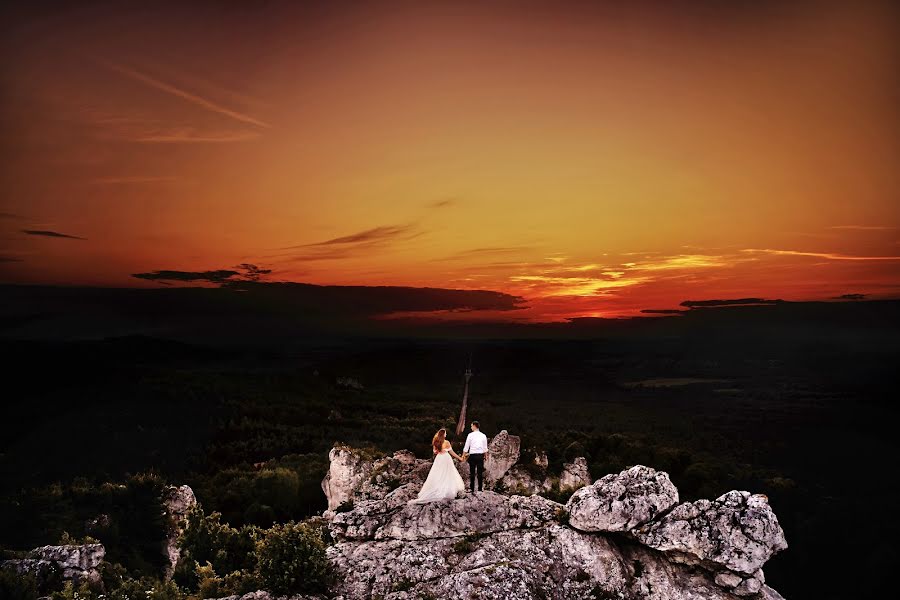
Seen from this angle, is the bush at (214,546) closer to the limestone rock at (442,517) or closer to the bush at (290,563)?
the limestone rock at (442,517)

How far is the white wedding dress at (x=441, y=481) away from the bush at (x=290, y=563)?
5313mm

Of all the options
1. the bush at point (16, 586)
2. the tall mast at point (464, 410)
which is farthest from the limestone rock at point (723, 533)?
the tall mast at point (464, 410)

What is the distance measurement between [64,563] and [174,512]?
24044 millimetres

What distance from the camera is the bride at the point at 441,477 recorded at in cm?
2262

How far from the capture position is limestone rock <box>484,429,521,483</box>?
193 feet

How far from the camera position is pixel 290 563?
18.6 meters

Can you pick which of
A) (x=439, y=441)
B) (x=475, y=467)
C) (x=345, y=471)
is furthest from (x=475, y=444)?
(x=345, y=471)

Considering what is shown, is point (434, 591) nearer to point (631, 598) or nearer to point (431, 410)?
point (631, 598)

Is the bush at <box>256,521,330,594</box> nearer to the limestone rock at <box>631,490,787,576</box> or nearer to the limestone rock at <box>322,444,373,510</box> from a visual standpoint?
the limestone rock at <box>631,490,787,576</box>

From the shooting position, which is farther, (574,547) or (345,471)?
(345,471)

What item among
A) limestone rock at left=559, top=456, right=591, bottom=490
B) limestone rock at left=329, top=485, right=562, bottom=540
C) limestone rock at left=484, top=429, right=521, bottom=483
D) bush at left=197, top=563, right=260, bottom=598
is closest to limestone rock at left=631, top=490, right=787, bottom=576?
limestone rock at left=329, top=485, right=562, bottom=540

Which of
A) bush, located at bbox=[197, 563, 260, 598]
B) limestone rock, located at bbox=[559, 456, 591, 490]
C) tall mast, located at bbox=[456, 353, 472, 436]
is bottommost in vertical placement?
tall mast, located at bbox=[456, 353, 472, 436]

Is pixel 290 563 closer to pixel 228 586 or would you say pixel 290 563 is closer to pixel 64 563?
pixel 228 586

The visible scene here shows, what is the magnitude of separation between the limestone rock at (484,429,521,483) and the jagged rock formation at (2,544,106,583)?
39305 millimetres
